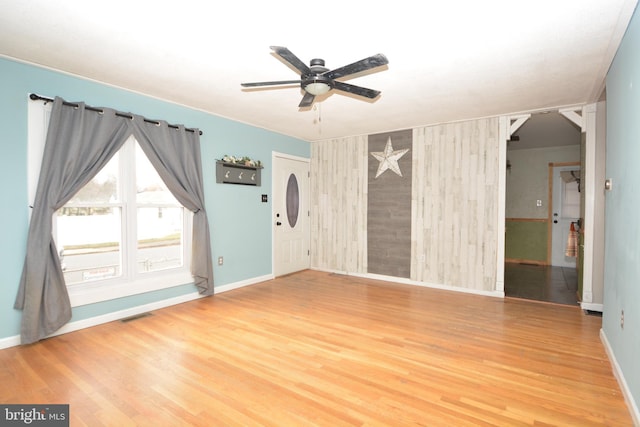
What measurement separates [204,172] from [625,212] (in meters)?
4.48

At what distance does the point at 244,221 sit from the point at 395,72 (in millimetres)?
3198

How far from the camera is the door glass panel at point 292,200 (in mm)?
6098

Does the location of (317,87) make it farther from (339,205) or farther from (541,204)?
(541,204)

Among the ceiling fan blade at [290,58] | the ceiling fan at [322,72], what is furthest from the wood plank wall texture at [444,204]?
the ceiling fan blade at [290,58]

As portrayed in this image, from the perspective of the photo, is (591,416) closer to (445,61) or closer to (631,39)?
(631,39)

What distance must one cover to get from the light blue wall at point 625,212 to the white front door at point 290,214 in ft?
14.7

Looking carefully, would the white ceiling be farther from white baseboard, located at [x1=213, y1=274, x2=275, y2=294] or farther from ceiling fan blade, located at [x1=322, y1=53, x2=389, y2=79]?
white baseboard, located at [x1=213, y1=274, x2=275, y2=294]

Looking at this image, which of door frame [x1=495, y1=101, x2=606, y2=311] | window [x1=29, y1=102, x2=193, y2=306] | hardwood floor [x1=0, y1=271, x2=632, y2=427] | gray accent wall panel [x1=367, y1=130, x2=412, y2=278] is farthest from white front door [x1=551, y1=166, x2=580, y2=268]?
window [x1=29, y1=102, x2=193, y2=306]

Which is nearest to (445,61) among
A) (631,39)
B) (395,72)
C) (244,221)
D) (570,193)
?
(395,72)

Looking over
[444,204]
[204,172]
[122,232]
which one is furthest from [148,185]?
[444,204]

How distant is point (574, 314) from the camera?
3.81m

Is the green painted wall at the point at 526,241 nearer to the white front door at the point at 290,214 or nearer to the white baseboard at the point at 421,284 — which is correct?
the white baseboard at the point at 421,284

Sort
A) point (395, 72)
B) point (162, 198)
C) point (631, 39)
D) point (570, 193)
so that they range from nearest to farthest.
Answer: point (631, 39) → point (395, 72) → point (162, 198) → point (570, 193)

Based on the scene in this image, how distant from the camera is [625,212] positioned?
2320 mm
